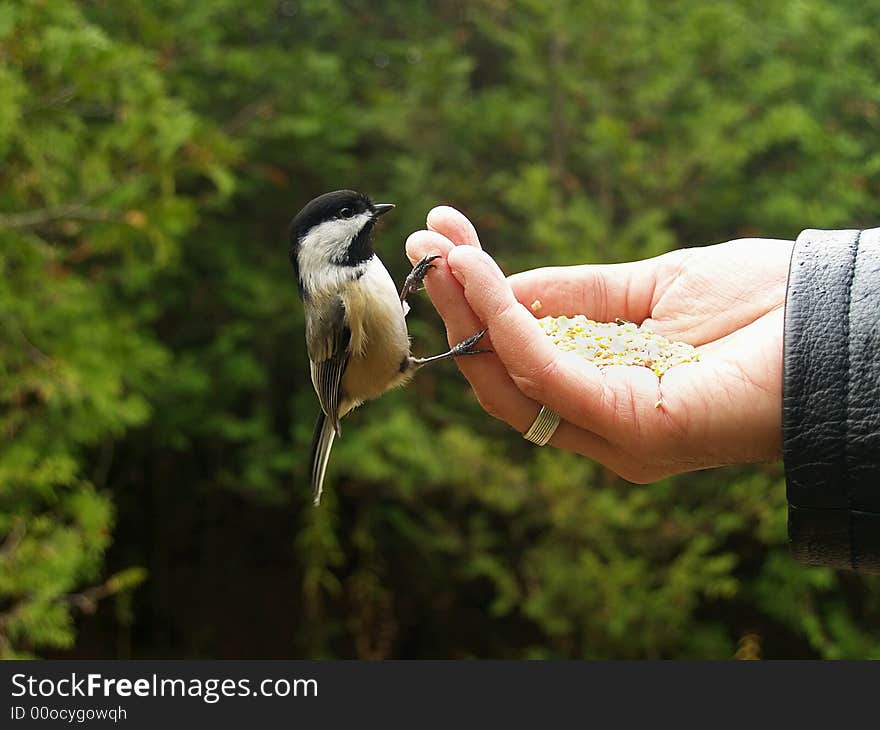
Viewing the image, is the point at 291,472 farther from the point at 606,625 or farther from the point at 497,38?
the point at 497,38

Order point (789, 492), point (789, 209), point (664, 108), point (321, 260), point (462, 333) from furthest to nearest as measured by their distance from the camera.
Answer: point (664, 108), point (789, 209), point (321, 260), point (462, 333), point (789, 492)

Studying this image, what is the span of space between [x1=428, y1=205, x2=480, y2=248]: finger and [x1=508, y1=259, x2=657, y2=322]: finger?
32cm

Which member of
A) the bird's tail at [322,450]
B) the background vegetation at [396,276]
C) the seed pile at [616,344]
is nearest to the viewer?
the seed pile at [616,344]

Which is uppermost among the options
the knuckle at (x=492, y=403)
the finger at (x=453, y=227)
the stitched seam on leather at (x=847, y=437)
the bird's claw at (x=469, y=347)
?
the finger at (x=453, y=227)

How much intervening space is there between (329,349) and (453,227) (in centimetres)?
46

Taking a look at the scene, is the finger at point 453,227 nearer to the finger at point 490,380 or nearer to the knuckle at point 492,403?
the finger at point 490,380

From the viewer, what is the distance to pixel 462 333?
163 cm

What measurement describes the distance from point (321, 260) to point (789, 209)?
2.15 metres

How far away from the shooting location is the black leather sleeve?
1.15 metres

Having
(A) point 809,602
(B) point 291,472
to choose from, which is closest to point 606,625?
(A) point 809,602

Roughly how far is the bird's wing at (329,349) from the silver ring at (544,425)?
428mm

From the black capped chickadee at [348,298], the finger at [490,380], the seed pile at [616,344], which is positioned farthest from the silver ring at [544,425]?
the black capped chickadee at [348,298]

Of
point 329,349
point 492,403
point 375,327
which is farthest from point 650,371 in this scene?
point 329,349

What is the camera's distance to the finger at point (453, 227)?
158 centimetres
